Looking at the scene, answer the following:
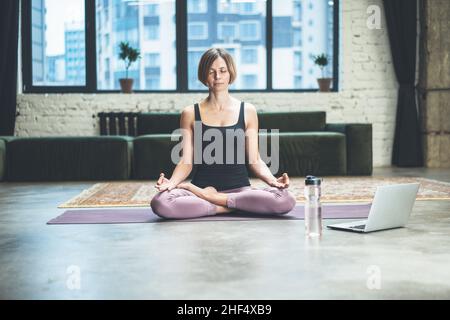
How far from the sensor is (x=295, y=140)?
632 cm

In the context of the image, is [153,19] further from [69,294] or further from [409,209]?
[69,294]

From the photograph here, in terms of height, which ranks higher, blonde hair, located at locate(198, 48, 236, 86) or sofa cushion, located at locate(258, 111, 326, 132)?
blonde hair, located at locate(198, 48, 236, 86)

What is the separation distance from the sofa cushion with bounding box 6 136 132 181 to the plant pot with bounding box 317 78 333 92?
2.53 metres

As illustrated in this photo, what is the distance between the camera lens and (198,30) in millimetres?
7820

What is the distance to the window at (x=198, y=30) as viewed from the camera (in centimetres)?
780

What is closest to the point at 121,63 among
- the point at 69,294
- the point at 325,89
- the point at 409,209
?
the point at 325,89

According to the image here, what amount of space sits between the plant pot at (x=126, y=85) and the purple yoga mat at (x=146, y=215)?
3739mm

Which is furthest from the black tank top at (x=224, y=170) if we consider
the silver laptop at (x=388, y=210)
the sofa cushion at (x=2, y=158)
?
the sofa cushion at (x=2, y=158)

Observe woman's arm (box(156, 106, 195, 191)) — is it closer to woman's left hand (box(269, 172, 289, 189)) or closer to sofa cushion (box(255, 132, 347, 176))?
woman's left hand (box(269, 172, 289, 189))

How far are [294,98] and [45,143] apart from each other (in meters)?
2.86

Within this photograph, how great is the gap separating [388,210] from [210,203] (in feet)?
3.14

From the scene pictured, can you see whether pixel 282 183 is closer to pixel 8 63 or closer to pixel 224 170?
pixel 224 170

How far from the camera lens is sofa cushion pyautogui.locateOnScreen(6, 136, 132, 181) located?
6.25 m

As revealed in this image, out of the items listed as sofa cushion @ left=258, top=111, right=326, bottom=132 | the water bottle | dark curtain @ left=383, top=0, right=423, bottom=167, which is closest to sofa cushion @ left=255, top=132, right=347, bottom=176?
sofa cushion @ left=258, top=111, right=326, bottom=132
